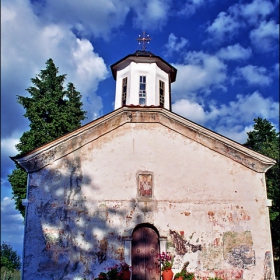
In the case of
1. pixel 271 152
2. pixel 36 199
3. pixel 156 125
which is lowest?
pixel 36 199

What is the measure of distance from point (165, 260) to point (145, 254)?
80 centimetres

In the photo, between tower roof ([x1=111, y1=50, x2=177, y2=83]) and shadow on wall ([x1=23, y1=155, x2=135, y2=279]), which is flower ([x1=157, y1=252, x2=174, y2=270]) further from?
tower roof ([x1=111, y1=50, x2=177, y2=83])

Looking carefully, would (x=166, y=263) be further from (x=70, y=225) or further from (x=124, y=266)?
(x=70, y=225)

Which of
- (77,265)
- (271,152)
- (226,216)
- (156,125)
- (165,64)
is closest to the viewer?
(77,265)

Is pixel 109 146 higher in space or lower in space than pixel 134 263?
higher

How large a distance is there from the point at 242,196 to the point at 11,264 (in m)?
45.0

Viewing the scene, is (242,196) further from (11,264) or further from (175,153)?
(11,264)

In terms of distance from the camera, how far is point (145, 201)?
1177cm

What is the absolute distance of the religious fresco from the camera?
11.9 metres

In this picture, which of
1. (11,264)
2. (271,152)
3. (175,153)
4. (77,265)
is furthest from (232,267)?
(11,264)

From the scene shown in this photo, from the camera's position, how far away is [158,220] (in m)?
11.6

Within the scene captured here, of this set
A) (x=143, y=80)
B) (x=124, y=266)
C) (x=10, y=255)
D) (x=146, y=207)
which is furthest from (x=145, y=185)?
(x=10, y=255)

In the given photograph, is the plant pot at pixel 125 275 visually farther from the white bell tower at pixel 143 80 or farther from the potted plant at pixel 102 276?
the white bell tower at pixel 143 80

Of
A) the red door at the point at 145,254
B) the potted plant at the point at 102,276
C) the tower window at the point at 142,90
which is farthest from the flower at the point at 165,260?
the tower window at the point at 142,90
